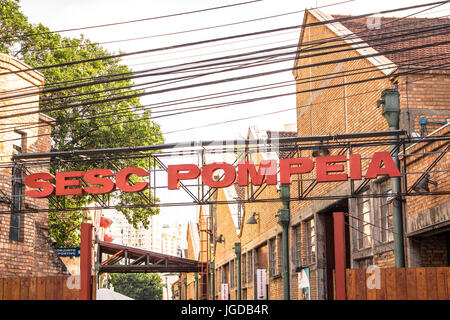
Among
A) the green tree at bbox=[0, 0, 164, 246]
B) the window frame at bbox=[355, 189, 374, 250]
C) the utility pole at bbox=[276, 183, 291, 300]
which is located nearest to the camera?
the window frame at bbox=[355, 189, 374, 250]

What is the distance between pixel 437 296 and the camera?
13.1 metres

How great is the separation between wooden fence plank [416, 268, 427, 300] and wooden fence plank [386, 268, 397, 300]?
48 centimetres

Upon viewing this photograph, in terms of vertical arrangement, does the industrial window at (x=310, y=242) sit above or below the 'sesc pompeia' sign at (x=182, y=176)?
below

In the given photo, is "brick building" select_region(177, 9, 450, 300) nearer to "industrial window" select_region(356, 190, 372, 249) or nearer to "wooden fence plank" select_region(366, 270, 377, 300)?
"industrial window" select_region(356, 190, 372, 249)

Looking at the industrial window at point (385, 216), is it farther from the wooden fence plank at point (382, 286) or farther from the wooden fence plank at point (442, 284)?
the wooden fence plank at point (442, 284)

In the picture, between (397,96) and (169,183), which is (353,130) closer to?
(397,96)

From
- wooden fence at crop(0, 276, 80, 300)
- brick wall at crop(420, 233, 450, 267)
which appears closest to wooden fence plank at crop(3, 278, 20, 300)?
wooden fence at crop(0, 276, 80, 300)

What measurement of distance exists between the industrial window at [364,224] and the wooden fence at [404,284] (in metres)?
5.19

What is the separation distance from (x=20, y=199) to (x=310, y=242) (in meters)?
11.4

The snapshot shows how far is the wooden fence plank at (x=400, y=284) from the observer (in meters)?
13.3

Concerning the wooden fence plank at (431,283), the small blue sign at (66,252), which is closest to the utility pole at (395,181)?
the wooden fence plank at (431,283)

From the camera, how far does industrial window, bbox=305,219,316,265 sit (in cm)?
2428

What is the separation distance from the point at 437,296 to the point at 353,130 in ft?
25.7

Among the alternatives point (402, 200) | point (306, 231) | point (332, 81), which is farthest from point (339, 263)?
point (306, 231)
